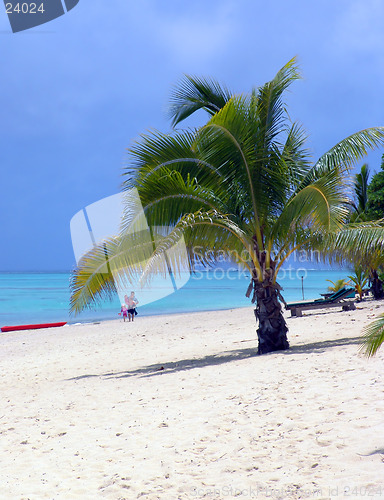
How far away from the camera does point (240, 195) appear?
8562mm

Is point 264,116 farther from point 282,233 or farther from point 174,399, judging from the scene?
point 174,399

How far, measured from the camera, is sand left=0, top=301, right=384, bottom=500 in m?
3.29

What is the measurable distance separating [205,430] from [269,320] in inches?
167

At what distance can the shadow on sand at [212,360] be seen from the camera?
25.5 ft

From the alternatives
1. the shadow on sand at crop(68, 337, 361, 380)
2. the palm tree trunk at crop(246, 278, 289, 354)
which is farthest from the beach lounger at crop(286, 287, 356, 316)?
the palm tree trunk at crop(246, 278, 289, 354)

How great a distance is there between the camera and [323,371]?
5.97 metres

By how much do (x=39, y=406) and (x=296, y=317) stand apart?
11.0 meters

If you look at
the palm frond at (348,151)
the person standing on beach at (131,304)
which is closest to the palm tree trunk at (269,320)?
the palm frond at (348,151)

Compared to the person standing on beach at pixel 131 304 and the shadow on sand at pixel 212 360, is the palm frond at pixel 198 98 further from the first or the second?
the person standing on beach at pixel 131 304

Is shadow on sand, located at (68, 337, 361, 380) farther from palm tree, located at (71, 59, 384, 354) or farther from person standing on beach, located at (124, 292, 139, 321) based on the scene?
person standing on beach, located at (124, 292, 139, 321)

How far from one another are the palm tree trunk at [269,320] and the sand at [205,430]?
40 centimetres

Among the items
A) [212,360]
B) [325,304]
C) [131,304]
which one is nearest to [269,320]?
[212,360]

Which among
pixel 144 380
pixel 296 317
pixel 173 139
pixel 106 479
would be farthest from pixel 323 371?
pixel 296 317

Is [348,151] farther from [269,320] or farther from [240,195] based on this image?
[269,320]
